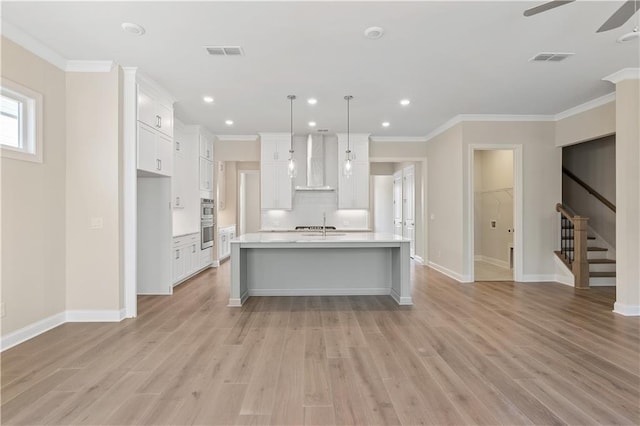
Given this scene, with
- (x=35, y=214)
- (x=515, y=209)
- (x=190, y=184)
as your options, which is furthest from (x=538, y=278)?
(x=35, y=214)

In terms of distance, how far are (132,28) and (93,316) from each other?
297 cm

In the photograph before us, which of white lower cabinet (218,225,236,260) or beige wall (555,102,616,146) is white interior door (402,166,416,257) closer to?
beige wall (555,102,616,146)

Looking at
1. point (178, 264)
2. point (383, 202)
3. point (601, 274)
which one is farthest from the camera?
point (383, 202)

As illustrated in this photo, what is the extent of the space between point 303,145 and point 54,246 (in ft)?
16.3

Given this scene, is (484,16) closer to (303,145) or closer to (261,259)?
(261,259)

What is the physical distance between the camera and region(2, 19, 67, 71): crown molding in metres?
3.02

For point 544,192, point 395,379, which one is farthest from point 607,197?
point 395,379

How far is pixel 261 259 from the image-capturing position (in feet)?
16.2

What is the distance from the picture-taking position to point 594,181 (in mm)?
6301

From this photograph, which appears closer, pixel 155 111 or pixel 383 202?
pixel 155 111

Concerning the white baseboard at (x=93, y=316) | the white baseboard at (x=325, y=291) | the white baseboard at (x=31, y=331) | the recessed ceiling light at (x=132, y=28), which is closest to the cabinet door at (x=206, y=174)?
the white baseboard at (x=325, y=291)

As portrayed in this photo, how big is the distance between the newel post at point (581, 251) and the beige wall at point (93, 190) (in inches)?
252

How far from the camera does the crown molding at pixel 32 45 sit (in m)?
3.02

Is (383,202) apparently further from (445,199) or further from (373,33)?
(373,33)
